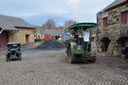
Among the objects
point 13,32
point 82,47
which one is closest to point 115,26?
point 82,47

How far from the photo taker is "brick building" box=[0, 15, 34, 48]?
24.4m

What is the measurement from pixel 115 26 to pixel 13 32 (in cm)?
1924

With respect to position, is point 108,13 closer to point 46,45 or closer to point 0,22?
point 46,45

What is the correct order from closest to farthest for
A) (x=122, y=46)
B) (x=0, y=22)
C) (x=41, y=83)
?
(x=41, y=83) → (x=122, y=46) → (x=0, y=22)

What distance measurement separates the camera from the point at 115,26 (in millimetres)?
12516

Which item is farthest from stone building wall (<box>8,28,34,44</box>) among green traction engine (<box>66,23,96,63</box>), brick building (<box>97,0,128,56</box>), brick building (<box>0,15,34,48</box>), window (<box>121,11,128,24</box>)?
window (<box>121,11,128,24</box>)

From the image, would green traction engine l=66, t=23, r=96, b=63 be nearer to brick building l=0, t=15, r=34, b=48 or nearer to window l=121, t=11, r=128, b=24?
window l=121, t=11, r=128, b=24

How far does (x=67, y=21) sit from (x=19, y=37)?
41456 millimetres

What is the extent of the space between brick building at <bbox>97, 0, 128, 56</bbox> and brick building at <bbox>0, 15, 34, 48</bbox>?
15.7 metres

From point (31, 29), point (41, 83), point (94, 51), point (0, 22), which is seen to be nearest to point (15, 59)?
point (94, 51)

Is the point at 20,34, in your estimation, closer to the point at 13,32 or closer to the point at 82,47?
the point at 13,32

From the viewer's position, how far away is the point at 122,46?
12.8m

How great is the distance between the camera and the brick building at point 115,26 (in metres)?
11.6

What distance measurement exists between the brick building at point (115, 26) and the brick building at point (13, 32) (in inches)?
618
